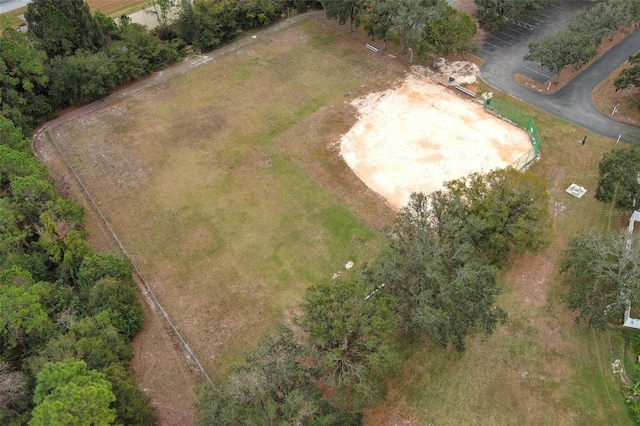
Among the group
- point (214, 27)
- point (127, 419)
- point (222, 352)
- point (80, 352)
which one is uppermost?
point (214, 27)

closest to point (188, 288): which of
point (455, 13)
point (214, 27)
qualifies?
point (214, 27)

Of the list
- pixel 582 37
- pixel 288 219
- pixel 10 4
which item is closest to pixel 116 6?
pixel 10 4

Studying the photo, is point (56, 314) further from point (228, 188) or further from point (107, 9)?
point (107, 9)

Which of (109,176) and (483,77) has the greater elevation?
(483,77)

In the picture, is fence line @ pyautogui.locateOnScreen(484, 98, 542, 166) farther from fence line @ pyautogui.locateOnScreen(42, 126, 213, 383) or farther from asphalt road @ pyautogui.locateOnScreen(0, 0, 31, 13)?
asphalt road @ pyautogui.locateOnScreen(0, 0, 31, 13)

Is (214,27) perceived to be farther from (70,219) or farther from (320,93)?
(70,219)

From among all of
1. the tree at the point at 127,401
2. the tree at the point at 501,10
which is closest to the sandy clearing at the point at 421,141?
the tree at the point at 501,10
